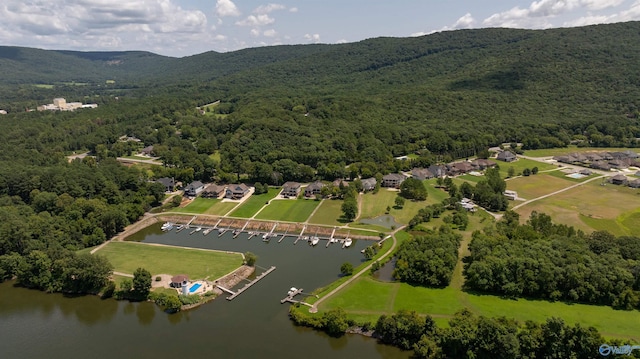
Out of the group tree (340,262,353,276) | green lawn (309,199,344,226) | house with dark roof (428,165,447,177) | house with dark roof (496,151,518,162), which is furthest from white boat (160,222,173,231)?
house with dark roof (496,151,518,162)

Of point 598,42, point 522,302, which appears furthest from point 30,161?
point 598,42

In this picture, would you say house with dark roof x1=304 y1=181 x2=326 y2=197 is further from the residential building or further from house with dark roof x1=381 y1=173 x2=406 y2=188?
the residential building

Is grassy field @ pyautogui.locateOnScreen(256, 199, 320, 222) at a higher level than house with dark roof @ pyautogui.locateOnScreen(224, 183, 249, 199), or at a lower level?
lower

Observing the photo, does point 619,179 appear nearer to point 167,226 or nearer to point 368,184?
point 368,184

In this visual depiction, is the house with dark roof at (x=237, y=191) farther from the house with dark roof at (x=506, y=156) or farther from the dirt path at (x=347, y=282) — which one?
the house with dark roof at (x=506, y=156)

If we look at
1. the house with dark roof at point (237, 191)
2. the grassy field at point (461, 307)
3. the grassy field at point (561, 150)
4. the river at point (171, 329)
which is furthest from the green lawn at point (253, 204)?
the grassy field at point (561, 150)

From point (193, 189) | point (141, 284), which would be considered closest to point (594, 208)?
point (141, 284)
